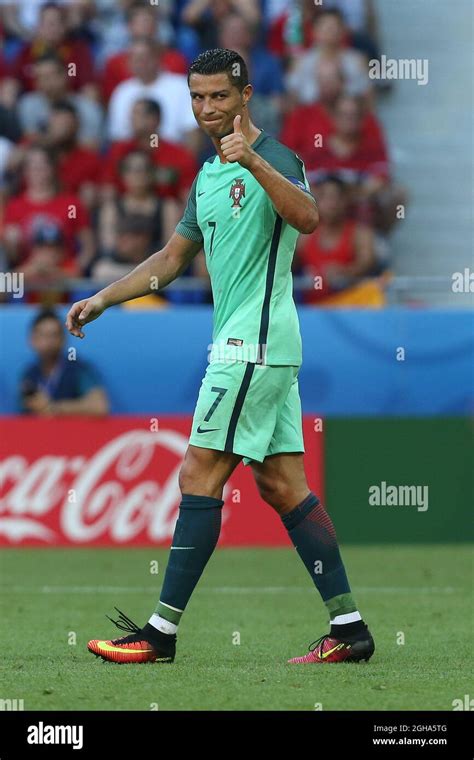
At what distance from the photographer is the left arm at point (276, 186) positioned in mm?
5379

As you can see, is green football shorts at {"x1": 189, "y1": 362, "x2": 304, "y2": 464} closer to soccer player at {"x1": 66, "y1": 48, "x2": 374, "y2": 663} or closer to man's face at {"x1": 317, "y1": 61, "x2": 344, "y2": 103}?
soccer player at {"x1": 66, "y1": 48, "x2": 374, "y2": 663}

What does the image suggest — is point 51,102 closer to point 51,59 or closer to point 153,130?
point 51,59

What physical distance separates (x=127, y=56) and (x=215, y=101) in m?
9.75

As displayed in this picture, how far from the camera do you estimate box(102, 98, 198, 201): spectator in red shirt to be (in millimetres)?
13836

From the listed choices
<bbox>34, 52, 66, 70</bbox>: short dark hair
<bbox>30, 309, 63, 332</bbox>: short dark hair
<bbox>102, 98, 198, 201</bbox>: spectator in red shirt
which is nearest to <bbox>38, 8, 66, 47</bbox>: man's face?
<bbox>34, 52, 66, 70</bbox>: short dark hair

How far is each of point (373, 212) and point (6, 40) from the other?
4.46 meters

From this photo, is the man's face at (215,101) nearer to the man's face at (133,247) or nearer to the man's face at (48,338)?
the man's face at (48,338)

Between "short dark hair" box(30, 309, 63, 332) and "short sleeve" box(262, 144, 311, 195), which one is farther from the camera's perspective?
"short dark hair" box(30, 309, 63, 332)

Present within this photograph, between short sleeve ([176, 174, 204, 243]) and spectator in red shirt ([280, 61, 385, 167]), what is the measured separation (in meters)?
7.89

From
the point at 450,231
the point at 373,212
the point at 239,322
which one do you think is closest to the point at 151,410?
the point at 373,212

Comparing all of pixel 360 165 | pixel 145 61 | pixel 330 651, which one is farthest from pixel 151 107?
pixel 330 651

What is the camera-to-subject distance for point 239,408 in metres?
5.80

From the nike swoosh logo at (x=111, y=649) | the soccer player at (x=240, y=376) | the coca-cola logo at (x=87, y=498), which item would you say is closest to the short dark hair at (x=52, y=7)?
the coca-cola logo at (x=87, y=498)

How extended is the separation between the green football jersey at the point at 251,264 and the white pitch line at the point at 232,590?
11.6ft
